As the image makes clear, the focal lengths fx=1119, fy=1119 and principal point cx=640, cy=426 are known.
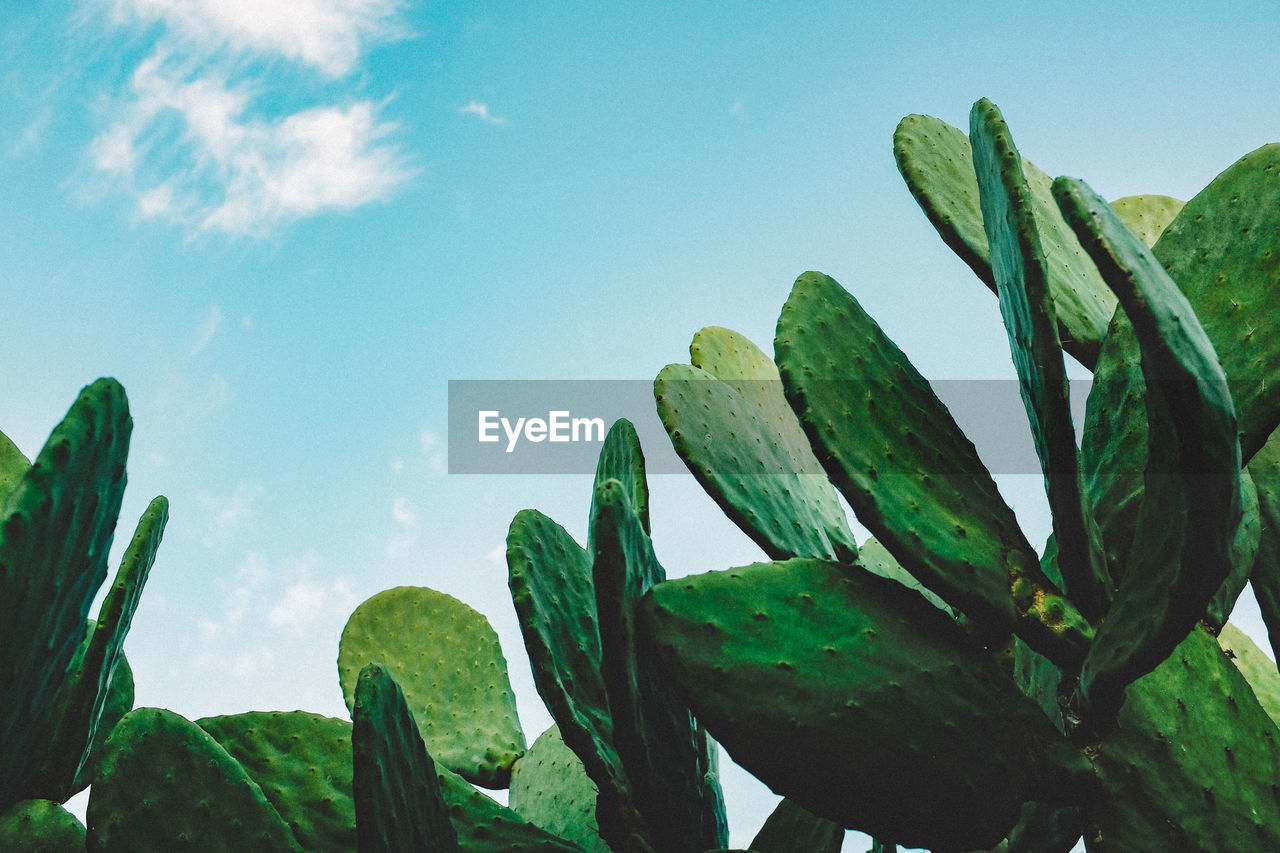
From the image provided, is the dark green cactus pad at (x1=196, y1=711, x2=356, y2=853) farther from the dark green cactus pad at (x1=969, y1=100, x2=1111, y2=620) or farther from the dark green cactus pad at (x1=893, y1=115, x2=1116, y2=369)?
the dark green cactus pad at (x1=893, y1=115, x2=1116, y2=369)

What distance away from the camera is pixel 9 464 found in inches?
54.7

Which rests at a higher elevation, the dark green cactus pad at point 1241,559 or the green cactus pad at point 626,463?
the green cactus pad at point 626,463

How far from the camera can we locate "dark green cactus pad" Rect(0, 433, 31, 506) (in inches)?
53.7

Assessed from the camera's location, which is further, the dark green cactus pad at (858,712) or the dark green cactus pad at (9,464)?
the dark green cactus pad at (9,464)

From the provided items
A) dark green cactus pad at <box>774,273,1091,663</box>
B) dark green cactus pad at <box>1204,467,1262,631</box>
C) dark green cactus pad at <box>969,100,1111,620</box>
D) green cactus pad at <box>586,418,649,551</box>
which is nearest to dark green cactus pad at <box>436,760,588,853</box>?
green cactus pad at <box>586,418,649,551</box>

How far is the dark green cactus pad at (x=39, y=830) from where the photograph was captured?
104 cm

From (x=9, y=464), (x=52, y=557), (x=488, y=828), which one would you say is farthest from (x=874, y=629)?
(x=9, y=464)

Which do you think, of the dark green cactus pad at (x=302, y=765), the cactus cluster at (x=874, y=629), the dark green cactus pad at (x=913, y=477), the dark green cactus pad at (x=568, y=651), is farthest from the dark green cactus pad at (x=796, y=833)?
the dark green cactus pad at (x=302, y=765)

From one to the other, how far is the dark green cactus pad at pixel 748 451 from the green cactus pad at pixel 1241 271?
0.46m

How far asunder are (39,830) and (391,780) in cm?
40

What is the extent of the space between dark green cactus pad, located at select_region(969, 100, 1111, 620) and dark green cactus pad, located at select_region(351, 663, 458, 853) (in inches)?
23.9

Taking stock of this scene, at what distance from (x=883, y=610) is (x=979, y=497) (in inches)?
6.6

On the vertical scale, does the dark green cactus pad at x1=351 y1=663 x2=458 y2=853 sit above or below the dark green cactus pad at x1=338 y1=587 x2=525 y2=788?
below

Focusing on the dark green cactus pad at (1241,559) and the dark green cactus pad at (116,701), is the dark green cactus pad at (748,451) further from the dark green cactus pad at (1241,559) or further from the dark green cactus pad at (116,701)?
the dark green cactus pad at (116,701)
